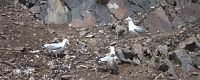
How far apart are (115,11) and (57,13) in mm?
2190

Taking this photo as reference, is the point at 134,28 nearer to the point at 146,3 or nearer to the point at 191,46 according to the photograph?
the point at 146,3

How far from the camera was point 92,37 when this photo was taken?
58.1ft

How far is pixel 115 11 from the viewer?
62.8 ft

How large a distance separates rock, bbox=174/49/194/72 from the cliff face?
264 cm

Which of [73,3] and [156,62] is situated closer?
[156,62]

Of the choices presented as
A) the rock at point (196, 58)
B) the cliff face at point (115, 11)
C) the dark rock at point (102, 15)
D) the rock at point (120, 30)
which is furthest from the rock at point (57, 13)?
the rock at point (196, 58)

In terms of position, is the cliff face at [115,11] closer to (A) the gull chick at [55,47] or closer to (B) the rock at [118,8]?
(B) the rock at [118,8]

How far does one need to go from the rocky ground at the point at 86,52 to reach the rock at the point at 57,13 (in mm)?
334

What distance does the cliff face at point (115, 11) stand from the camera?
18.8 m

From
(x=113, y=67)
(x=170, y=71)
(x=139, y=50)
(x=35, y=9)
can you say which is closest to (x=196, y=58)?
(x=170, y=71)

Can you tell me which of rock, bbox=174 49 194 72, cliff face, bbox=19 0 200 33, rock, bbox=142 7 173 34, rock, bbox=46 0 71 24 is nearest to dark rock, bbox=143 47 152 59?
rock, bbox=174 49 194 72

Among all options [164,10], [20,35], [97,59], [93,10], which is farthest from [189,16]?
[20,35]

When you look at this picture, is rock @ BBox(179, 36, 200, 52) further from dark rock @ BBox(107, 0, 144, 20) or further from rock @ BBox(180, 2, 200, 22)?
dark rock @ BBox(107, 0, 144, 20)

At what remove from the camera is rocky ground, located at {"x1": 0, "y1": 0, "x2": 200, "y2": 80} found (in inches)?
594
